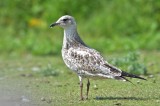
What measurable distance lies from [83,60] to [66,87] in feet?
5.45

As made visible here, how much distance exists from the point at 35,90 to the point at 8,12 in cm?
860

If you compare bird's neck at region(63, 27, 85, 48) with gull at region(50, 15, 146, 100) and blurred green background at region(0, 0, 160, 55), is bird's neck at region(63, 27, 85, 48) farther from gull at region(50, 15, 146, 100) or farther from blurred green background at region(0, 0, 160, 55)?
Answer: blurred green background at region(0, 0, 160, 55)

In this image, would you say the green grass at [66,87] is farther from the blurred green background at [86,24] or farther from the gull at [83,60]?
the blurred green background at [86,24]

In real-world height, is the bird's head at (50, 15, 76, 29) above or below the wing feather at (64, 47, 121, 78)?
above

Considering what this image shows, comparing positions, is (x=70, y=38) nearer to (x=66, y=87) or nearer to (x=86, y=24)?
(x=66, y=87)

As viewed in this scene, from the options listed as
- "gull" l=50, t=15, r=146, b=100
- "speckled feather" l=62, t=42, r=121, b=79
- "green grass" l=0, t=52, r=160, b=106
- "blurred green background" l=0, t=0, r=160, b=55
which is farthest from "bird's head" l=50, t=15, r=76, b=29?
"blurred green background" l=0, t=0, r=160, b=55

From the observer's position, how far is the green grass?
31.4 ft

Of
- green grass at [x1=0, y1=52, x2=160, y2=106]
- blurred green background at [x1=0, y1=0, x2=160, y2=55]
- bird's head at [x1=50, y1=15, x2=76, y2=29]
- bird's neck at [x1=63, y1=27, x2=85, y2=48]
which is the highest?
blurred green background at [x1=0, y1=0, x2=160, y2=55]

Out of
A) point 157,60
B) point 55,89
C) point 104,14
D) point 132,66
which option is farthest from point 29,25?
point 55,89

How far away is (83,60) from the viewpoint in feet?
32.0

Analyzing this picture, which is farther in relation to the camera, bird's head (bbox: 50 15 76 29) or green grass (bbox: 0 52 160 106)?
bird's head (bbox: 50 15 76 29)

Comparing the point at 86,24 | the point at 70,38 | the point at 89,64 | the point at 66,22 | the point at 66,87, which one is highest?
the point at 86,24

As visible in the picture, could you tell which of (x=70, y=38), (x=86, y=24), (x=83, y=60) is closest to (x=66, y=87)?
(x=70, y=38)

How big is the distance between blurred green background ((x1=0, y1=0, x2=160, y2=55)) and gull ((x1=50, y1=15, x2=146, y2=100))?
673 cm
